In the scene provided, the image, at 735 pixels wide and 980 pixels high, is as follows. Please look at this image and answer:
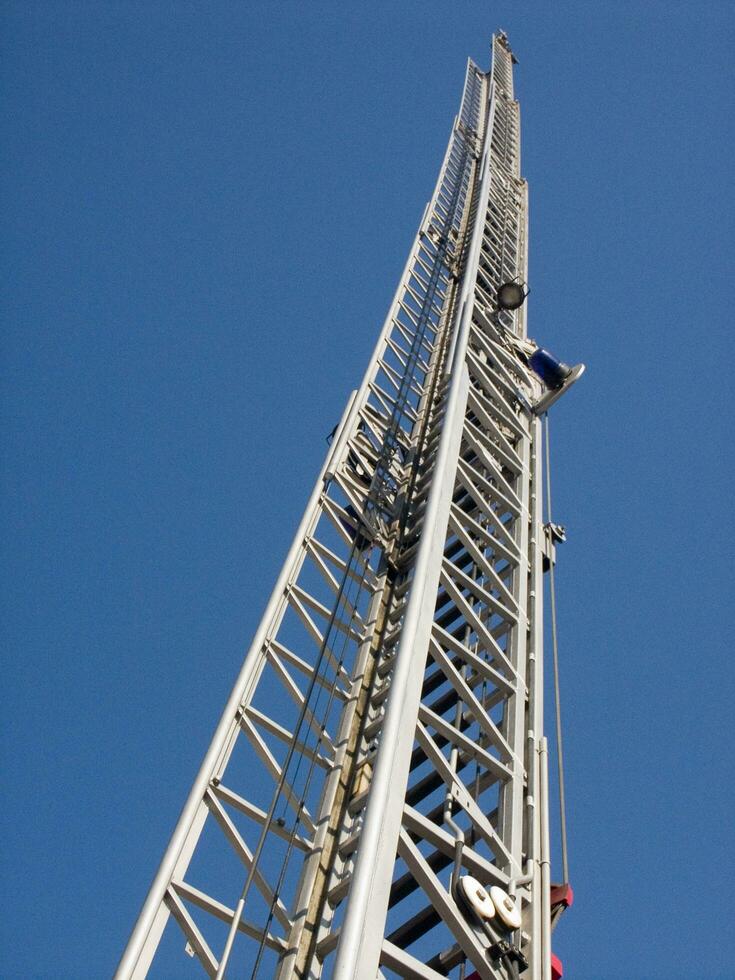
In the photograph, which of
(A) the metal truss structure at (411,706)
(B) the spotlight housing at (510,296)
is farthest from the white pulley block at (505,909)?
(B) the spotlight housing at (510,296)

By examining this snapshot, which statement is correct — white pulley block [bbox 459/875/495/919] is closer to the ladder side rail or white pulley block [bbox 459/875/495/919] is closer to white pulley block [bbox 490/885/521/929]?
white pulley block [bbox 490/885/521/929]

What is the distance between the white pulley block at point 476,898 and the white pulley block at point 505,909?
0.31 feet

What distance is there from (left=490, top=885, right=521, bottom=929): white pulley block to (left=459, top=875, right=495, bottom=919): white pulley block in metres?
0.10

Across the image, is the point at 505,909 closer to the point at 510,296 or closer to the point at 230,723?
the point at 230,723

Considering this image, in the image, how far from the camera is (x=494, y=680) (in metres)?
11.6

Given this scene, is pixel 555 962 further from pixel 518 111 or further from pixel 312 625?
pixel 518 111

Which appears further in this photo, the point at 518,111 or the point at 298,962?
the point at 518,111

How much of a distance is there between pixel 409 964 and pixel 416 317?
1353 centimetres

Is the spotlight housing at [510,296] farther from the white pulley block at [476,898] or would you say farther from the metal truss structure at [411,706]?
the white pulley block at [476,898]

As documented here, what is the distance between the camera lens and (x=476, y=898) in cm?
852

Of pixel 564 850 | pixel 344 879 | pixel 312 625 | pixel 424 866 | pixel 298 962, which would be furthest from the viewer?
pixel 312 625

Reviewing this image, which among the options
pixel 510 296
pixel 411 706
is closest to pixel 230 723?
pixel 411 706

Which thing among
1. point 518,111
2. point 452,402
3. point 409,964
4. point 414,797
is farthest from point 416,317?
point 518,111

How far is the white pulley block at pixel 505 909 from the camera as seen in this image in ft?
28.4
